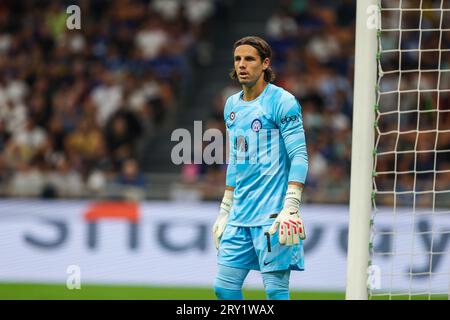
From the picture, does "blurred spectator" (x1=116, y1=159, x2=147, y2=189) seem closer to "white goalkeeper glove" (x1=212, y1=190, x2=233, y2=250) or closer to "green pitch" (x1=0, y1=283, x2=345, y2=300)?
"green pitch" (x1=0, y1=283, x2=345, y2=300)

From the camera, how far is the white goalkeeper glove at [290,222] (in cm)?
591

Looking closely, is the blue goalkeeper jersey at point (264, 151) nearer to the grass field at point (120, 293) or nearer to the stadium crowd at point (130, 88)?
the grass field at point (120, 293)

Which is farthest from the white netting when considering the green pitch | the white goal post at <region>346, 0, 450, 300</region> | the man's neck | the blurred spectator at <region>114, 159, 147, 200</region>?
the man's neck

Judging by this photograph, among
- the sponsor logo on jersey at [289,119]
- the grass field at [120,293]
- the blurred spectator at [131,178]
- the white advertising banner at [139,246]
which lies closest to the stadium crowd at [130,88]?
the blurred spectator at [131,178]

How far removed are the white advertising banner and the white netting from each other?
0.68 metres

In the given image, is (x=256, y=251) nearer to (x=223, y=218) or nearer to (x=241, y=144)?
(x=223, y=218)

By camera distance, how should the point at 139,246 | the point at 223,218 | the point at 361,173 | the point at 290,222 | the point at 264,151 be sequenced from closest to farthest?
the point at 290,222 → the point at 264,151 → the point at 223,218 → the point at 361,173 → the point at 139,246

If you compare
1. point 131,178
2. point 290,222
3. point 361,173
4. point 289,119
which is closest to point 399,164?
point 131,178

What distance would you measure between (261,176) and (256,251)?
1.66ft

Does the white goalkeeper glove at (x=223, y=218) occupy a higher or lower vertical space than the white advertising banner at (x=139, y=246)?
higher

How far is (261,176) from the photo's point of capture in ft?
20.7

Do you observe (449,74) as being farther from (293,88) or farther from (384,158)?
(293,88)

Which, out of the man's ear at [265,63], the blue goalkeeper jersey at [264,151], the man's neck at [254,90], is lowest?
the blue goalkeeper jersey at [264,151]
